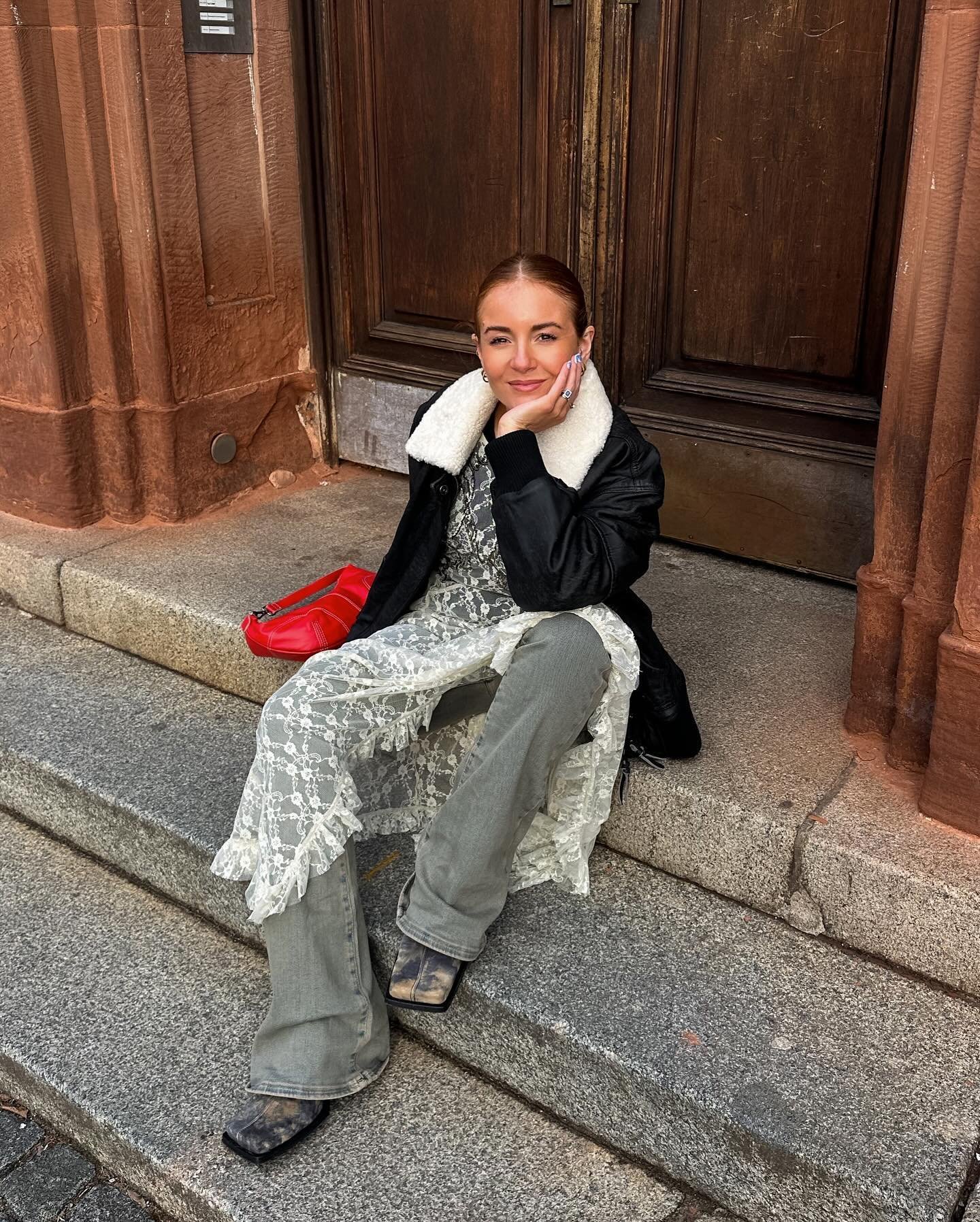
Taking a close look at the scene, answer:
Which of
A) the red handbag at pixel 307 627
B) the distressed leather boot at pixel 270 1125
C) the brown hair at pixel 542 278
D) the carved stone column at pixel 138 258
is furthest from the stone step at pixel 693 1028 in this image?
the carved stone column at pixel 138 258

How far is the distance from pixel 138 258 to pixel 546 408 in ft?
6.52

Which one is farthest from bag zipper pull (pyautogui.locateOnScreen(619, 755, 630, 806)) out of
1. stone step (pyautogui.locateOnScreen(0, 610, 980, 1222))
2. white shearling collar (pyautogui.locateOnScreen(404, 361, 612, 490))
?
white shearling collar (pyautogui.locateOnScreen(404, 361, 612, 490))

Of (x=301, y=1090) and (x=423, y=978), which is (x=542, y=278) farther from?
(x=301, y=1090)

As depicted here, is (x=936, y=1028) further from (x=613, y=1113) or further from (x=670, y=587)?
(x=670, y=587)

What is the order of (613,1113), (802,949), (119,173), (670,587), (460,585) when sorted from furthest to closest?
(119,173) → (670,587) → (460,585) → (802,949) → (613,1113)

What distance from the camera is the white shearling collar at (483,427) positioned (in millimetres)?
2502

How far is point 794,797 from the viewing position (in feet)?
8.43

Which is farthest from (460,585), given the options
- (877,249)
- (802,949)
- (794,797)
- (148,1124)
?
(877,249)

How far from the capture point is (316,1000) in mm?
2275

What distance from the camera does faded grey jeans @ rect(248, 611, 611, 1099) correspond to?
2.27 metres

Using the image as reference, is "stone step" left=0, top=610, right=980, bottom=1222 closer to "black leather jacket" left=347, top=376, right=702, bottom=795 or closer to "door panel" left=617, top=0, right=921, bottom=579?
"black leather jacket" left=347, top=376, right=702, bottom=795

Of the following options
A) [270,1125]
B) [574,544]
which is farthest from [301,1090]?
[574,544]

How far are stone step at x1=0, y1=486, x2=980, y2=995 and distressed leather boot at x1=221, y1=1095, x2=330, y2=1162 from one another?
0.88 metres

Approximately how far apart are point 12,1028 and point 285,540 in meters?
1.81
